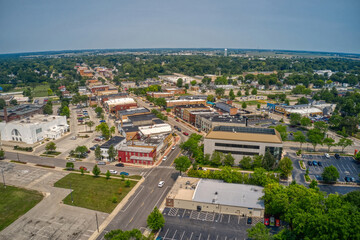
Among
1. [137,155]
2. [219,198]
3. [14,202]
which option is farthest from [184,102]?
[14,202]

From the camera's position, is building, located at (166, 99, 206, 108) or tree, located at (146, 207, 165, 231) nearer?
tree, located at (146, 207, 165, 231)

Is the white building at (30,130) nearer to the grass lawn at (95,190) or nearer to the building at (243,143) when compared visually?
the grass lawn at (95,190)

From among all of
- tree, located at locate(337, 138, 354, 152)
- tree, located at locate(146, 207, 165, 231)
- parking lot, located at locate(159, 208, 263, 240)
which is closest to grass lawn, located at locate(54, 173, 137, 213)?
tree, located at locate(146, 207, 165, 231)

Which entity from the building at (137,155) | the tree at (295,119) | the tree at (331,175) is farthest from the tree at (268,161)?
the tree at (295,119)

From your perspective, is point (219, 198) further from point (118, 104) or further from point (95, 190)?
point (118, 104)

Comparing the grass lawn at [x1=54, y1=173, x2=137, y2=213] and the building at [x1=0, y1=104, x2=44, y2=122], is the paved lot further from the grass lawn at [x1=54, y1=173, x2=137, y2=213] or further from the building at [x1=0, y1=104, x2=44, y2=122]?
the building at [x1=0, y1=104, x2=44, y2=122]

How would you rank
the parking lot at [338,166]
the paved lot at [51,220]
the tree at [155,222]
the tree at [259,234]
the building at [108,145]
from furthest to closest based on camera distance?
the building at [108,145] < the parking lot at [338,166] < the paved lot at [51,220] < the tree at [155,222] < the tree at [259,234]

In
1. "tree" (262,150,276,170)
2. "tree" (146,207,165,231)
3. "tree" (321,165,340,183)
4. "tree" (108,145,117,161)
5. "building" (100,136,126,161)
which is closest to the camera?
"tree" (146,207,165,231)
